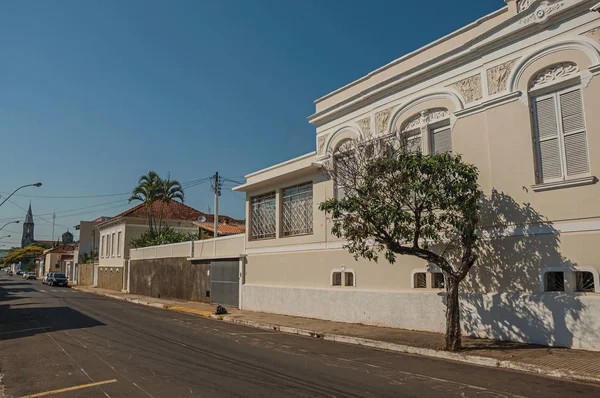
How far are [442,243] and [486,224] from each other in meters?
1.43

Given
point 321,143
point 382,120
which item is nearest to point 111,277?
point 321,143

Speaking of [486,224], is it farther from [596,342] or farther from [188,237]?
[188,237]

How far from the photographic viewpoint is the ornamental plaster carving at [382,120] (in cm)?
1494

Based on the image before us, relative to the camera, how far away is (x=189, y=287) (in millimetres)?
26328

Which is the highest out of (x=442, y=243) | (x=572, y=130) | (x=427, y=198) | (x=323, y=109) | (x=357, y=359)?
(x=323, y=109)

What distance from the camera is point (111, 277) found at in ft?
136

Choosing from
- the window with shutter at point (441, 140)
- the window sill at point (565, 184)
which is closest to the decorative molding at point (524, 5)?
the window with shutter at point (441, 140)

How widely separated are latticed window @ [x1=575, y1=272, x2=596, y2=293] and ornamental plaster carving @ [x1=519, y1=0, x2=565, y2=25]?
19.5ft

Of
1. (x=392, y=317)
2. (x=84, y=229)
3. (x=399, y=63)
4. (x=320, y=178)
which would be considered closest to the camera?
(x=392, y=317)

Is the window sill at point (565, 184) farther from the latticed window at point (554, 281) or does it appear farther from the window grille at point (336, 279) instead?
the window grille at point (336, 279)

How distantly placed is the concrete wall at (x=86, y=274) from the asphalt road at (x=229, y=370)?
3894cm

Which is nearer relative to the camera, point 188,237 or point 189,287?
point 189,287

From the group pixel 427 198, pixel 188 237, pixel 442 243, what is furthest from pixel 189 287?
pixel 427 198

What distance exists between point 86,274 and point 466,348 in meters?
50.0
